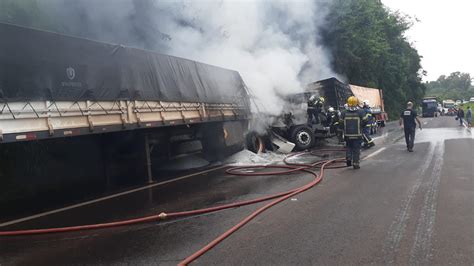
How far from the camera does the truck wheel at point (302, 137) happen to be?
13.4 meters

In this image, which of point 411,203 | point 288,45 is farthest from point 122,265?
point 288,45

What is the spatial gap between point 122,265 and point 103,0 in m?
9.50

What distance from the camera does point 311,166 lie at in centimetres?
898

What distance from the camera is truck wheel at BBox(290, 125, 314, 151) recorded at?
1340 cm

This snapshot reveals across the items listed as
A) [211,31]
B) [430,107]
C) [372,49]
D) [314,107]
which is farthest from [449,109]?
[211,31]

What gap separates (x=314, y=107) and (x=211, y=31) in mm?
4654

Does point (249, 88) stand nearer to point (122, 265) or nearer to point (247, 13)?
point (247, 13)

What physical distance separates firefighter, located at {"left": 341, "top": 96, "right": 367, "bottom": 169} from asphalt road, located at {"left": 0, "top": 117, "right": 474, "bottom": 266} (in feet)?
4.89

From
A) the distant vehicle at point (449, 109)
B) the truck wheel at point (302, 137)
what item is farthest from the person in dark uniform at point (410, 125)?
the distant vehicle at point (449, 109)

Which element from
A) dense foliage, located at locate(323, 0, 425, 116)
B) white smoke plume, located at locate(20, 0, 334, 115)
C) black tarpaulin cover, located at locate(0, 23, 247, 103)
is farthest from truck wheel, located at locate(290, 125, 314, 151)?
dense foliage, located at locate(323, 0, 425, 116)

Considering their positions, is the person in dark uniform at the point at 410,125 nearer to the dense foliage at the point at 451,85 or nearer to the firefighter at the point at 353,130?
the firefighter at the point at 353,130

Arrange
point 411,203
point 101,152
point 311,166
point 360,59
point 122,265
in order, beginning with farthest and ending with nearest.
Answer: point 360,59, point 311,166, point 101,152, point 411,203, point 122,265

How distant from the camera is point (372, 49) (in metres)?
28.9

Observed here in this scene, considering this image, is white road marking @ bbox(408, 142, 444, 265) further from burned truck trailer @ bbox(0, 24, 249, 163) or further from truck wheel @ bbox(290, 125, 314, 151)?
truck wheel @ bbox(290, 125, 314, 151)
